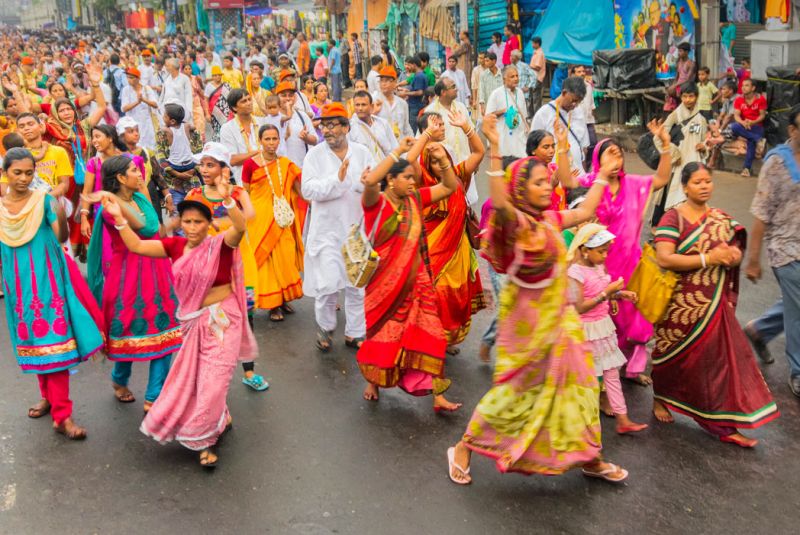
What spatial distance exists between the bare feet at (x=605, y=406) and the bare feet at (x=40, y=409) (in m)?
3.56

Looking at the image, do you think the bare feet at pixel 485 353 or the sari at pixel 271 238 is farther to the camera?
the sari at pixel 271 238

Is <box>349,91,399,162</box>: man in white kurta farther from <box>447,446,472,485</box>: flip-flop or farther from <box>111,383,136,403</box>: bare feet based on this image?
<box>447,446,472,485</box>: flip-flop

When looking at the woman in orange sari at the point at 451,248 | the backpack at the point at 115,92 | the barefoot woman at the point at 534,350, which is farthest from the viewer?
the backpack at the point at 115,92

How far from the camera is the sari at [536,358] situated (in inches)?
157

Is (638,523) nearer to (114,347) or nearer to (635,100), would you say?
(114,347)

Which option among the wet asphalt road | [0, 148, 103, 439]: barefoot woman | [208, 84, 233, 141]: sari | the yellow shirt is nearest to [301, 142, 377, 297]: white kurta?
the wet asphalt road

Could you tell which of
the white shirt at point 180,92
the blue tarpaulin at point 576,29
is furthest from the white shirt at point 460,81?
the white shirt at point 180,92

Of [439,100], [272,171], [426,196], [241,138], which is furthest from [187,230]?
[439,100]

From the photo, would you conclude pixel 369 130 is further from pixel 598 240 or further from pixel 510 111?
pixel 598 240

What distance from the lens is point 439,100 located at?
27.0ft

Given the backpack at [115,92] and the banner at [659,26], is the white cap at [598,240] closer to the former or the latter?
the banner at [659,26]

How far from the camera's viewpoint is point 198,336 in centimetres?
473

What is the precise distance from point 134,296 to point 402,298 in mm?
1634

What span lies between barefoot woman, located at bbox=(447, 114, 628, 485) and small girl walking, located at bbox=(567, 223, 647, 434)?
483 millimetres
